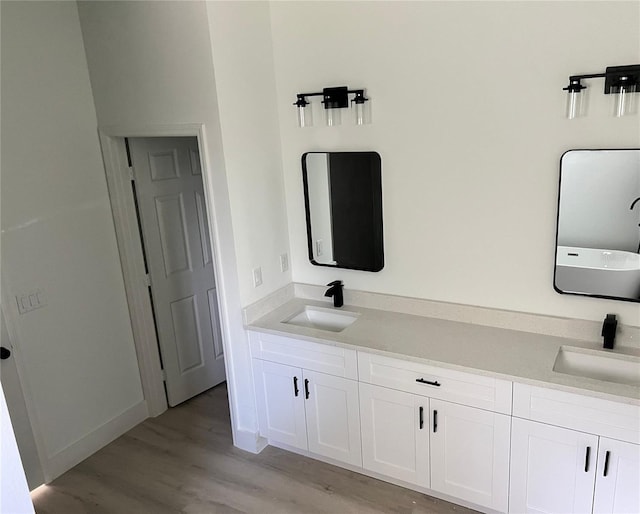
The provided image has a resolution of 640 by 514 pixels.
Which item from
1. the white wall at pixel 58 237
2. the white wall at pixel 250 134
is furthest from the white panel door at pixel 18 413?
the white wall at pixel 250 134

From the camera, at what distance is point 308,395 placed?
300 cm

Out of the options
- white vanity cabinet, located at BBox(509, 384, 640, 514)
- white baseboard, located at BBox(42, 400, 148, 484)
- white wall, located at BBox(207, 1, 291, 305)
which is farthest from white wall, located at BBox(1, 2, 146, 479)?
white vanity cabinet, located at BBox(509, 384, 640, 514)

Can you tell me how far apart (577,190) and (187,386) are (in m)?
2.94

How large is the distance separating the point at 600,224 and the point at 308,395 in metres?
1.76

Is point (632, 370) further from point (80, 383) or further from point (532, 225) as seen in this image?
point (80, 383)

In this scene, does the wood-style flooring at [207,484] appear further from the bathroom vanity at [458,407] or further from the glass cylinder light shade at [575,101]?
the glass cylinder light shade at [575,101]

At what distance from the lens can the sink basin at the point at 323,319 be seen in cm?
321

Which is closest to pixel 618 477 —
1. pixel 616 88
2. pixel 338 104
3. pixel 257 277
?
pixel 616 88

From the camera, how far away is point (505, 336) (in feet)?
8.96

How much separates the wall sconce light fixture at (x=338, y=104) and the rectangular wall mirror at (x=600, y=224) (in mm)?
1062

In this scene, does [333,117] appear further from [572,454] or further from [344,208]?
[572,454]

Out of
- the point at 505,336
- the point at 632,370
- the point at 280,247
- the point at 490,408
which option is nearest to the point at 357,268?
the point at 280,247

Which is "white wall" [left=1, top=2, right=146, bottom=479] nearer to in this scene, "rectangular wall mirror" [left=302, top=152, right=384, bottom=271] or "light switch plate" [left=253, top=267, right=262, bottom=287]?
"light switch plate" [left=253, top=267, right=262, bottom=287]

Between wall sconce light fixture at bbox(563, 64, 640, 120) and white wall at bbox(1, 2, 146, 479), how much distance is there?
8.80 ft
